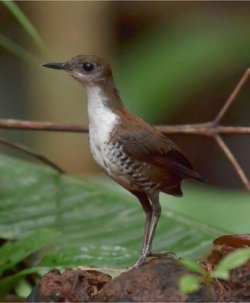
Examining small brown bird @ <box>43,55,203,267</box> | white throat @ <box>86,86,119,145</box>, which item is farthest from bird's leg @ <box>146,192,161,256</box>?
white throat @ <box>86,86,119,145</box>

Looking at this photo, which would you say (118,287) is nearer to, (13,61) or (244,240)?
(244,240)

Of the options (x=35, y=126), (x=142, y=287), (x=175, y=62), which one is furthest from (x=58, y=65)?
(x=175, y=62)

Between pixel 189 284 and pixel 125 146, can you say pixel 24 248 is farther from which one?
pixel 189 284

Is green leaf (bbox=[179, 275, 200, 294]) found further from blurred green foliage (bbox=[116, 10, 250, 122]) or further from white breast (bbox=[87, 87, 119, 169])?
blurred green foliage (bbox=[116, 10, 250, 122])

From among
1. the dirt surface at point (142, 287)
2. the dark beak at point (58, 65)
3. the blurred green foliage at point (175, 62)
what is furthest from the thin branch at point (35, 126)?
the blurred green foliage at point (175, 62)

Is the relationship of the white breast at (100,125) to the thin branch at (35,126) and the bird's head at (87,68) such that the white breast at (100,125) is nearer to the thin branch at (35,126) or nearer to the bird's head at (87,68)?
the bird's head at (87,68)

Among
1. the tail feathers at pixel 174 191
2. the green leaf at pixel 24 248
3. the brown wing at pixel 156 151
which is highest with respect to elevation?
the brown wing at pixel 156 151

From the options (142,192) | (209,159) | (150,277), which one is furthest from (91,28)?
(150,277)
